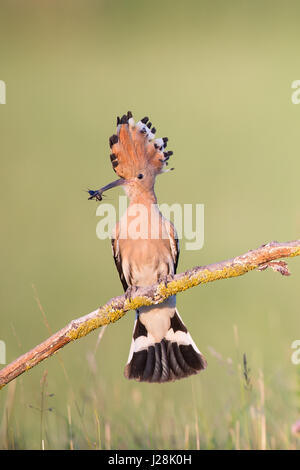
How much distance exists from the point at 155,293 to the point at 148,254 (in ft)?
2.36

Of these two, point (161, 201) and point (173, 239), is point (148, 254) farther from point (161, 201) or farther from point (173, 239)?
point (161, 201)

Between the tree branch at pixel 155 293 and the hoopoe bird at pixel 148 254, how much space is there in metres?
0.71

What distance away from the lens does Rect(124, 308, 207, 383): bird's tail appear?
136 inches

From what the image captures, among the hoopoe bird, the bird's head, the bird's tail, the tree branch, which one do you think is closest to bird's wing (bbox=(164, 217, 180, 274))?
the hoopoe bird

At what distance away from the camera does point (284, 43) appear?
516 inches

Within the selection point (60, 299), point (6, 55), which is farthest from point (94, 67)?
point (60, 299)

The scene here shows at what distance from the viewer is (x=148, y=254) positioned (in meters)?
3.53

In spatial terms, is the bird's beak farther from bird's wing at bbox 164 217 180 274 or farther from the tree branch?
the tree branch

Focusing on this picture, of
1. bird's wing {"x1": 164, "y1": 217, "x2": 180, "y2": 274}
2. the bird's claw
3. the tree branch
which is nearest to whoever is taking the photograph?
the tree branch

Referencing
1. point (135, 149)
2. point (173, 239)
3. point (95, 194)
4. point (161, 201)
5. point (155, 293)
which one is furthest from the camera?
point (161, 201)

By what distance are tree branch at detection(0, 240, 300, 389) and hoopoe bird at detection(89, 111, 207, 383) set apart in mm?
706

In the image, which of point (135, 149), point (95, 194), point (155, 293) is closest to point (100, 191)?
point (95, 194)
